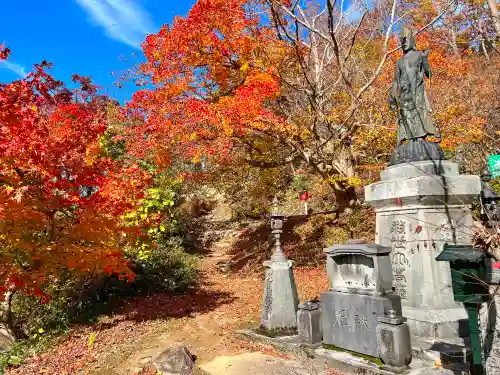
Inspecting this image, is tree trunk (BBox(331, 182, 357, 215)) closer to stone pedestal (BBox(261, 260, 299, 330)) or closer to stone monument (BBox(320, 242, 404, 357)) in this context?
stone pedestal (BBox(261, 260, 299, 330))

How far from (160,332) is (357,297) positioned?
5061 mm

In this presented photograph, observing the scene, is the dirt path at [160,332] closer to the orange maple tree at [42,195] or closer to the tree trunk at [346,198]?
the orange maple tree at [42,195]

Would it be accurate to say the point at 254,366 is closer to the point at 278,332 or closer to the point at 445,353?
the point at 278,332

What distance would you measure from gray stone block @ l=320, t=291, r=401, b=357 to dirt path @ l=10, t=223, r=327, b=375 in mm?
1402

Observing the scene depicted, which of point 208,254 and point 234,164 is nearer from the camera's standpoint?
point 234,164

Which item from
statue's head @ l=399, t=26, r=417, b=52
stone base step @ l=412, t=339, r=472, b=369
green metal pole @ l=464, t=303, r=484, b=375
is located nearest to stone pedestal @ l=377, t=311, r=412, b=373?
stone base step @ l=412, t=339, r=472, b=369

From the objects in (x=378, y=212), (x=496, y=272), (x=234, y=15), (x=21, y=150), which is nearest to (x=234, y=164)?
(x=234, y=15)

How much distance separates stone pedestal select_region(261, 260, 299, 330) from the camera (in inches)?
327

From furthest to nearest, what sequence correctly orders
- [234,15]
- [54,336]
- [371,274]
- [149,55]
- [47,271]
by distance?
[149,55] → [234,15] → [54,336] → [47,271] → [371,274]

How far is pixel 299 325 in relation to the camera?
7.50 meters

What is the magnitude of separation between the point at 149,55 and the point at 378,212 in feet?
45.3

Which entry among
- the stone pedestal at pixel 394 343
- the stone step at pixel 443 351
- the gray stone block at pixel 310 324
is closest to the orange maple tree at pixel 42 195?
the gray stone block at pixel 310 324

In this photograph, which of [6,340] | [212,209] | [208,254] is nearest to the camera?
[6,340]

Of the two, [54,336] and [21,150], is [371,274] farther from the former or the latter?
[54,336]
